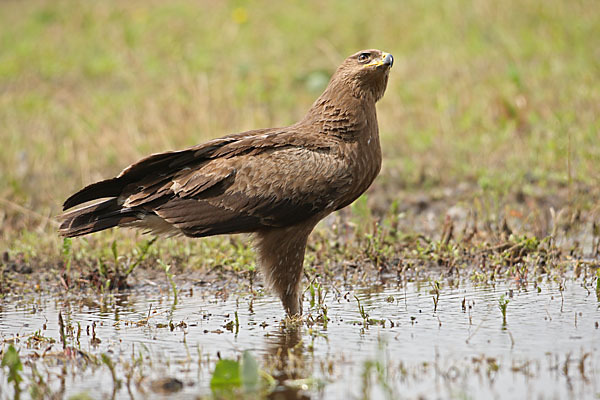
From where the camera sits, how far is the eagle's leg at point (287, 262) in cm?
535

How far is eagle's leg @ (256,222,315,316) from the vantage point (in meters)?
5.35

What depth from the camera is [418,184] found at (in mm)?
8195

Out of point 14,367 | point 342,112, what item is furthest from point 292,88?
point 14,367

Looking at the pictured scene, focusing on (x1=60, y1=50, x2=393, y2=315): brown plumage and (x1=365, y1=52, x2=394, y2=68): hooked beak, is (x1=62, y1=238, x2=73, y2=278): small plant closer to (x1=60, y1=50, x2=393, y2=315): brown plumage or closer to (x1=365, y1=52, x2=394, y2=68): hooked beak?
(x1=60, y1=50, x2=393, y2=315): brown plumage

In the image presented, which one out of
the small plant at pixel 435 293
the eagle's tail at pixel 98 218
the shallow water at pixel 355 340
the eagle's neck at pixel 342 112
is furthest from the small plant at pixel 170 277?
the small plant at pixel 435 293

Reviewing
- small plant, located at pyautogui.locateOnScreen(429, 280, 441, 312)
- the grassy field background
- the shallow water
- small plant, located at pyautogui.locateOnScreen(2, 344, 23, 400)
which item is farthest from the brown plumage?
the grassy field background

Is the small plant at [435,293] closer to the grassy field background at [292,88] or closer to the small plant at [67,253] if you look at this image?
the grassy field background at [292,88]

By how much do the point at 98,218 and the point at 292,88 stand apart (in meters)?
6.92

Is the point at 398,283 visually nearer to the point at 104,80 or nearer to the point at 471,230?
the point at 471,230

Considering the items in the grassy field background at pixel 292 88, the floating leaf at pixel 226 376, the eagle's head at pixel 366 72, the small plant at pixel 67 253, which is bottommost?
the floating leaf at pixel 226 376

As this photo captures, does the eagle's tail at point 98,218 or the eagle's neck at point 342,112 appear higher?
the eagle's neck at point 342,112

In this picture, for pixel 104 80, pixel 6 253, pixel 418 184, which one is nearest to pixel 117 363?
pixel 6 253

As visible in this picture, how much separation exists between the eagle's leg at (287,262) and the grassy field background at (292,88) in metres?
2.19

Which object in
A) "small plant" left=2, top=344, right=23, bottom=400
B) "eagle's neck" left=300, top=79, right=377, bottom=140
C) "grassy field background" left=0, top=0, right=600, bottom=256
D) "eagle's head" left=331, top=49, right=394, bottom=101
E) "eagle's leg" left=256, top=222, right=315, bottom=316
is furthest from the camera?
"grassy field background" left=0, top=0, right=600, bottom=256
